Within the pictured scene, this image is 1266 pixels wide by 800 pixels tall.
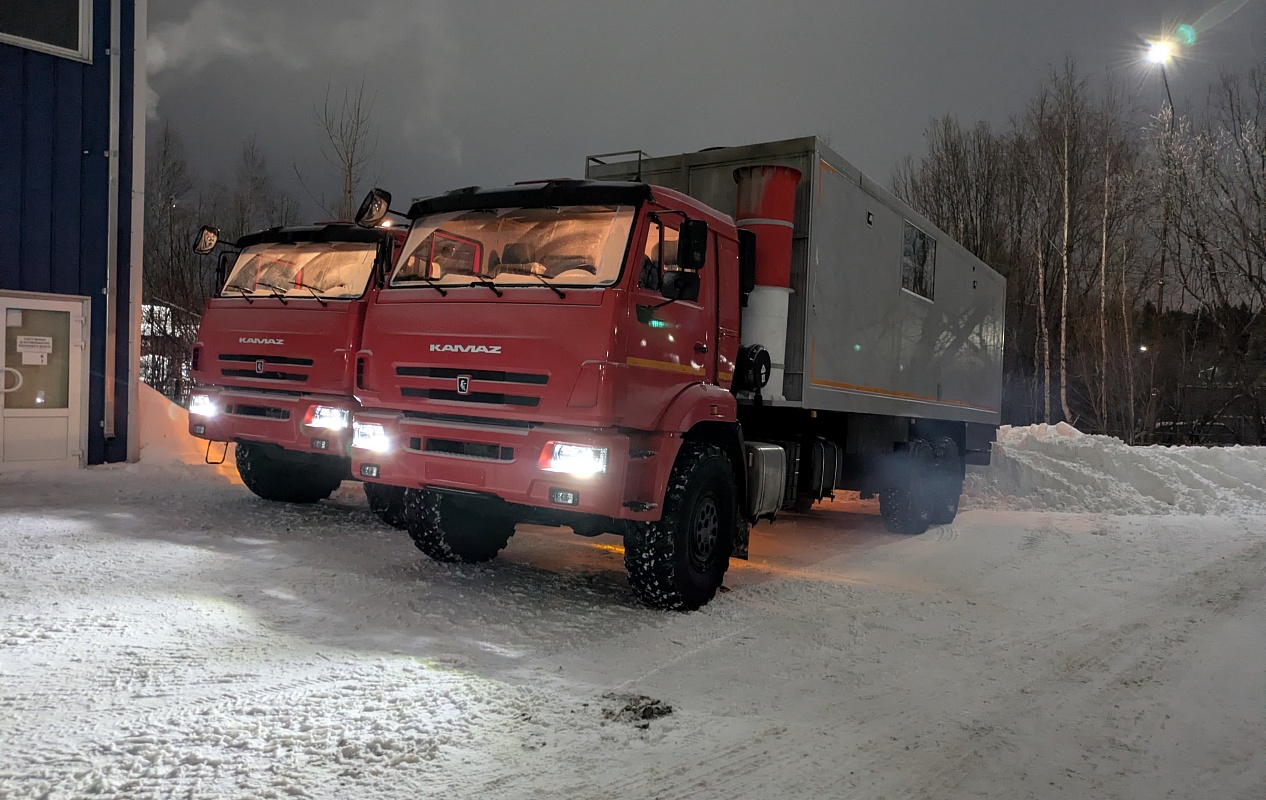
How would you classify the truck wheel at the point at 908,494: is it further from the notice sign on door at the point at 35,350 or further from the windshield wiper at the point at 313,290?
the notice sign on door at the point at 35,350

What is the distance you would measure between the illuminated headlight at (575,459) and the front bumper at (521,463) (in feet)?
0.09

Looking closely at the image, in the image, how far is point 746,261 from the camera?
7172mm

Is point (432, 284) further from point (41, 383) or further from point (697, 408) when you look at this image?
point (41, 383)

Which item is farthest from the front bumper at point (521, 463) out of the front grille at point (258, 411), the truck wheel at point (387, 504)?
the front grille at point (258, 411)

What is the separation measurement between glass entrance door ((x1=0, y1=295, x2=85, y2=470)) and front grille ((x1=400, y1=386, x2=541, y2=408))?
8.51 meters

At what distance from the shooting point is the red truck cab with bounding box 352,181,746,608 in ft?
18.3

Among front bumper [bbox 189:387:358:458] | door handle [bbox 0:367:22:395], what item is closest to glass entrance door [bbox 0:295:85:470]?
door handle [bbox 0:367:22:395]

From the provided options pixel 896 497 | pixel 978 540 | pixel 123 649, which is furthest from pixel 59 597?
pixel 978 540

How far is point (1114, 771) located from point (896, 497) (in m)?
6.87

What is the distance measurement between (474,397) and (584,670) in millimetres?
1999

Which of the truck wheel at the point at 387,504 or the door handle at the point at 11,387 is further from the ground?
the door handle at the point at 11,387

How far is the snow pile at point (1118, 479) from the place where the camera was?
45.2 ft

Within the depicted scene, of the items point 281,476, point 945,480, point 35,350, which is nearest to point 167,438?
point 35,350

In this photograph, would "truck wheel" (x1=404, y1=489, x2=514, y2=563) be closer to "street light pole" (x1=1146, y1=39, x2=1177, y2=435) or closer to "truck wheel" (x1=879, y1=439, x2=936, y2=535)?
"truck wheel" (x1=879, y1=439, x2=936, y2=535)
